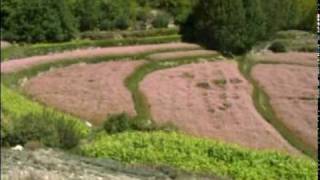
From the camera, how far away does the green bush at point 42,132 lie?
995 cm

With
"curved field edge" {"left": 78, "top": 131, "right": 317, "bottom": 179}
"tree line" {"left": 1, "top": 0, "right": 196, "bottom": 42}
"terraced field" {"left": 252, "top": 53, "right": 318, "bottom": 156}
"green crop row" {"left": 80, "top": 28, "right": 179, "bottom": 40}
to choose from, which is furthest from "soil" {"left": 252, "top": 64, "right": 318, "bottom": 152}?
"green crop row" {"left": 80, "top": 28, "right": 179, "bottom": 40}

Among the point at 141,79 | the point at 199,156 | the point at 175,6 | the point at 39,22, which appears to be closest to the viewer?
the point at 199,156

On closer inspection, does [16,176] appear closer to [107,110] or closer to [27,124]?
[27,124]

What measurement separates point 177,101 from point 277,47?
2.08m

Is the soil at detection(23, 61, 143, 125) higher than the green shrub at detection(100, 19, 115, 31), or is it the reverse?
the green shrub at detection(100, 19, 115, 31)

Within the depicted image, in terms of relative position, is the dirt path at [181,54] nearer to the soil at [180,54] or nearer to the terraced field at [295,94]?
the soil at [180,54]

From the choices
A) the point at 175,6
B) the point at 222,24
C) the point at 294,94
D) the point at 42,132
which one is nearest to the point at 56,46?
the point at 175,6

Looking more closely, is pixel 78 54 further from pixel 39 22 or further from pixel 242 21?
pixel 242 21

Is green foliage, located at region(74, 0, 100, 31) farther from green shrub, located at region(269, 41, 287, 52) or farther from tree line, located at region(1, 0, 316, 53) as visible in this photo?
green shrub, located at region(269, 41, 287, 52)

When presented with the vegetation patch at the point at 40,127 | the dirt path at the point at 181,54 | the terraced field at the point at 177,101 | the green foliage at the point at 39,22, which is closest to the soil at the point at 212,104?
the terraced field at the point at 177,101

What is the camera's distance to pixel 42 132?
9.94 m

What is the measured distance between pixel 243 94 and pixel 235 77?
522mm

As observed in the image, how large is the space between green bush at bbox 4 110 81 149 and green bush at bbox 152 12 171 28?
82.2 inches

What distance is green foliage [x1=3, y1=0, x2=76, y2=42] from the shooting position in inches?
372
